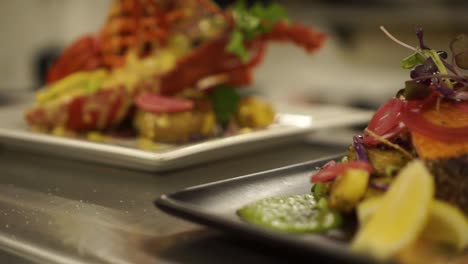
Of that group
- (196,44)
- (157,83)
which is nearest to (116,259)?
(157,83)

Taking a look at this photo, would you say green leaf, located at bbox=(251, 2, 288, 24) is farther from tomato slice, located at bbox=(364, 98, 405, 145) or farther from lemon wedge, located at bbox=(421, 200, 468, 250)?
lemon wedge, located at bbox=(421, 200, 468, 250)

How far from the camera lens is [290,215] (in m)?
0.95

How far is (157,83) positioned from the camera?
6.35ft

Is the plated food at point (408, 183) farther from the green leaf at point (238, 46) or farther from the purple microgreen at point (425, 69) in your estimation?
the green leaf at point (238, 46)

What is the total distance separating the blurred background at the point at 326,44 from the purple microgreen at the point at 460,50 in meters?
2.74

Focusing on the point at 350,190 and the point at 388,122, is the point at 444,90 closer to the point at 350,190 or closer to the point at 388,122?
the point at 388,122

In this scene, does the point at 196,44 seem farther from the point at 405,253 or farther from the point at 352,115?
the point at 405,253

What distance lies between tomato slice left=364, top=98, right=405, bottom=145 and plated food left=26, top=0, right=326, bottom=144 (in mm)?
817

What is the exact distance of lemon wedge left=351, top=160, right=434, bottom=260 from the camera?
734 millimetres

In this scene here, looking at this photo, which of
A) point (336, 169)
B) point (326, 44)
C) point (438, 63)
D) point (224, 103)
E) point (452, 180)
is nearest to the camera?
point (452, 180)

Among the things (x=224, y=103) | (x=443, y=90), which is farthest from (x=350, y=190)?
(x=224, y=103)

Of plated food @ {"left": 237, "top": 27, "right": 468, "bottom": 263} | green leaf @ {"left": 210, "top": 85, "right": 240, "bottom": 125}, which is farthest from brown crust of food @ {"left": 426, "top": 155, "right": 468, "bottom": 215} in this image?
green leaf @ {"left": 210, "top": 85, "right": 240, "bottom": 125}

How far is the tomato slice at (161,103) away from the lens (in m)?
1.83

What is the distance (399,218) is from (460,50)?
1.64 ft
